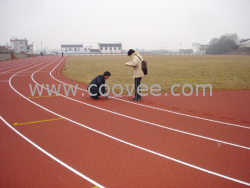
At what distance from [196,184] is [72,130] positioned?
350 centimetres

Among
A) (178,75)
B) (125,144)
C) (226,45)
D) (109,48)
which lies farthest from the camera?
(109,48)

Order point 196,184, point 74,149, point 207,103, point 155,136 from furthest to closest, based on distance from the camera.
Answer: point 207,103 < point 155,136 < point 74,149 < point 196,184

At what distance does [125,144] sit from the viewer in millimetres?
4910

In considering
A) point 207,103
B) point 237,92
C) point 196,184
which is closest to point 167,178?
point 196,184

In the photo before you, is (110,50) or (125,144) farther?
(110,50)

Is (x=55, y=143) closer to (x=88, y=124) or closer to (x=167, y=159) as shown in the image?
(x=88, y=124)

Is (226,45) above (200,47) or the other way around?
the other way around

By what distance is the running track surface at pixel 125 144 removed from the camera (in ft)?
11.9

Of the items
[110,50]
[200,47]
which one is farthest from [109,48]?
[200,47]

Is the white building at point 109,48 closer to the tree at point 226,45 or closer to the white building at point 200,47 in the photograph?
the tree at point 226,45

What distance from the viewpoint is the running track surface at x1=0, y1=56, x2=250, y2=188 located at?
3.62 m

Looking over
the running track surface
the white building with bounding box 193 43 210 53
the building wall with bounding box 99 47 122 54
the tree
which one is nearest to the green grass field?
the running track surface

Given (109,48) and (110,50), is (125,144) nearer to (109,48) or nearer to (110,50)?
(110,50)

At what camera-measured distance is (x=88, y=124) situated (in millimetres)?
6227
